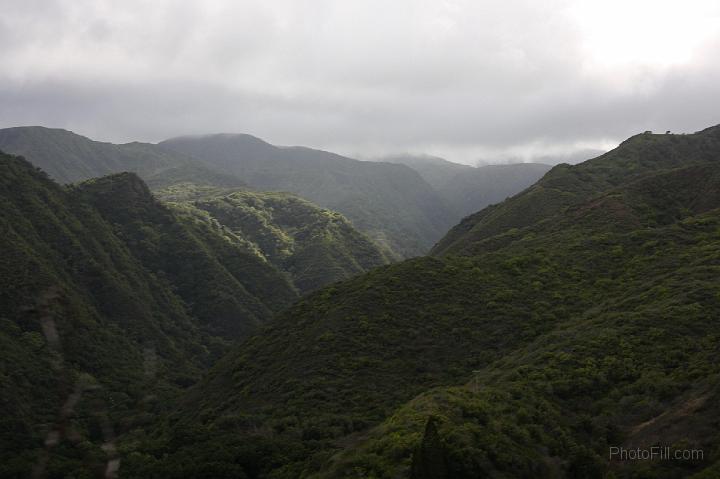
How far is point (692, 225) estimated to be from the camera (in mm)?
56594

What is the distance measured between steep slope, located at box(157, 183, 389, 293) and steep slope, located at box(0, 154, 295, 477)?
18530mm

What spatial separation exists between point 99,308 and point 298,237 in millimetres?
82612

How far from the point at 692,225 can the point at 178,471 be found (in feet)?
163

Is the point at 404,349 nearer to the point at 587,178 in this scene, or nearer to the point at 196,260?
the point at 587,178

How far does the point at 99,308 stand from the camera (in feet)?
260

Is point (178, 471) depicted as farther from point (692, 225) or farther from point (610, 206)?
point (610, 206)

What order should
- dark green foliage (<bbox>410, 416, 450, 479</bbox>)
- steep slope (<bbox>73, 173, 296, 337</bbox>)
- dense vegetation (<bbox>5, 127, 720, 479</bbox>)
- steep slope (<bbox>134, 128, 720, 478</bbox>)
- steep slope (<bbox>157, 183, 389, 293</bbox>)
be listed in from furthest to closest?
1. steep slope (<bbox>157, 183, 389, 293</bbox>)
2. steep slope (<bbox>73, 173, 296, 337</bbox>)
3. dense vegetation (<bbox>5, 127, 720, 479</bbox>)
4. steep slope (<bbox>134, 128, 720, 478</bbox>)
5. dark green foliage (<bbox>410, 416, 450, 479</bbox>)

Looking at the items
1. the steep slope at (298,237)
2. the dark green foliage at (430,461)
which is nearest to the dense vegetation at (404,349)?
the dark green foliage at (430,461)

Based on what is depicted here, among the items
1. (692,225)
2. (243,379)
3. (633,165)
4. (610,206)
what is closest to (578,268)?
(692,225)

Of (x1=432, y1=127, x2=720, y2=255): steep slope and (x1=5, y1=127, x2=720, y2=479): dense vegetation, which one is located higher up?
(x1=432, y1=127, x2=720, y2=255): steep slope

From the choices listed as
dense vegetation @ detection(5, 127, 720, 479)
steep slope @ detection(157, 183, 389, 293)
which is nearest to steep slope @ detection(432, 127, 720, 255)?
dense vegetation @ detection(5, 127, 720, 479)

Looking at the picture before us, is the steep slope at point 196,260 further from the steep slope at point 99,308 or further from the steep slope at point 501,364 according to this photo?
the steep slope at point 501,364

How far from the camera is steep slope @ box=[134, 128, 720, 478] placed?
24.8 metres

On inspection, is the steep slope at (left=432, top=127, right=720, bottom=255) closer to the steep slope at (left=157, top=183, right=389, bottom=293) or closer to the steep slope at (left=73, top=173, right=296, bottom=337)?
the steep slope at (left=73, top=173, right=296, bottom=337)
